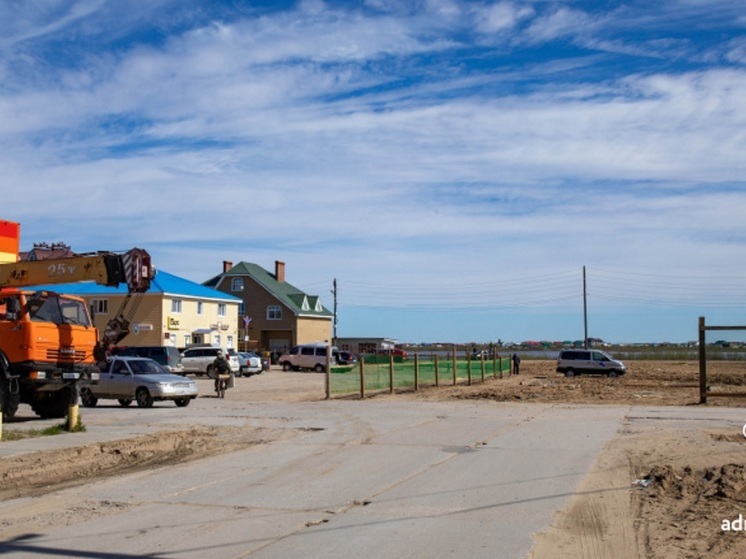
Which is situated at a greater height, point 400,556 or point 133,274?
point 133,274

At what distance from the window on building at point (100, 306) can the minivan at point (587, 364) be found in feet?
99.6

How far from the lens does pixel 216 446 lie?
15375mm

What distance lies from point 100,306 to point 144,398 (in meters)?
33.9

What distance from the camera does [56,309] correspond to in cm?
1972

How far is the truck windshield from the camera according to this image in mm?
19109

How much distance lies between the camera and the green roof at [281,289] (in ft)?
248

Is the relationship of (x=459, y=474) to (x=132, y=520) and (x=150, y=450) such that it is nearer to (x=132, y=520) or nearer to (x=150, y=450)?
(x=132, y=520)

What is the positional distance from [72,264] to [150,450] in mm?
5668

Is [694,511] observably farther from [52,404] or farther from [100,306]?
[100,306]

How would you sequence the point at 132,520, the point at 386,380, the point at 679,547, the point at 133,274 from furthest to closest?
the point at 386,380 < the point at 133,274 < the point at 132,520 < the point at 679,547

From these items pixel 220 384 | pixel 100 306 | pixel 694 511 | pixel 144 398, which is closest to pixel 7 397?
pixel 144 398

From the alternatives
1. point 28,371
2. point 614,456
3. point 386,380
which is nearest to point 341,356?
point 386,380

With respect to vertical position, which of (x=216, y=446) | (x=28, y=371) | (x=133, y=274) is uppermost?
(x=133, y=274)

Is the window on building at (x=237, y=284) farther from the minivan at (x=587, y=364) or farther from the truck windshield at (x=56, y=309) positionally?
the truck windshield at (x=56, y=309)
